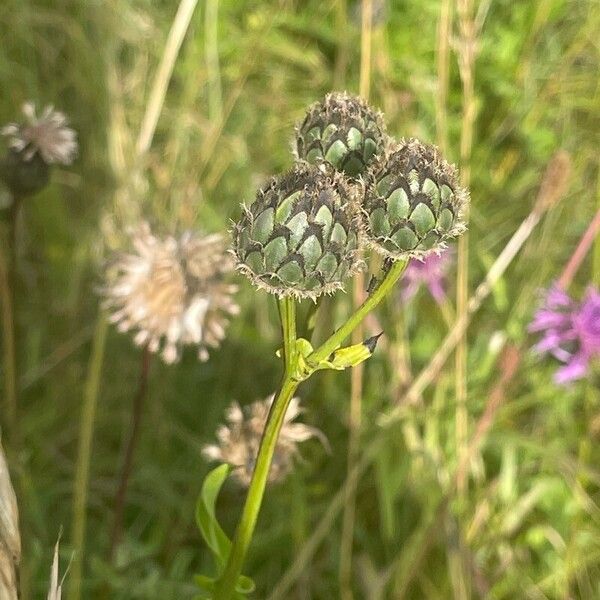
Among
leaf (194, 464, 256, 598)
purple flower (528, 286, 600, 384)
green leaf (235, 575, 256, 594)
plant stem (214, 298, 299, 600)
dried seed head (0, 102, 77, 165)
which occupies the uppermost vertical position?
dried seed head (0, 102, 77, 165)

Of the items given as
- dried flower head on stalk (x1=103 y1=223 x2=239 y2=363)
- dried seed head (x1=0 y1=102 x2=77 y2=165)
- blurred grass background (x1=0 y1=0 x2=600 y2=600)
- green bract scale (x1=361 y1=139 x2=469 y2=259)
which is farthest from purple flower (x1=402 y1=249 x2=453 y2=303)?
green bract scale (x1=361 y1=139 x2=469 y2=259)

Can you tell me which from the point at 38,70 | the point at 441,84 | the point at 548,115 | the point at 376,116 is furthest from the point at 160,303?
the point at 548,115

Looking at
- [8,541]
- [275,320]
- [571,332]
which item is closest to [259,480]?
[8,541]

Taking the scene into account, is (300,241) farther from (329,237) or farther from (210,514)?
(210,514)

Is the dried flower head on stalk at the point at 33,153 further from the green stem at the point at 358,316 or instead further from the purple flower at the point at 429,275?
the purple flower at the point at 429,275

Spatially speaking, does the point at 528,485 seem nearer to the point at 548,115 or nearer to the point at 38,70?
the point at 548,115

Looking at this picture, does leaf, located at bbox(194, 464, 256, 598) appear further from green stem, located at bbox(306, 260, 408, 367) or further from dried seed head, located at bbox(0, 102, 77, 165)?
dried seed head, located at bbox(0, 102, 77, 165)
